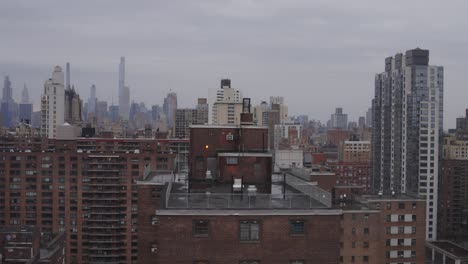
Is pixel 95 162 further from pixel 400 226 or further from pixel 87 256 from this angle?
pixel 400 226

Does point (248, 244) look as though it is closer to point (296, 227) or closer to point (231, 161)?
point (296, 227)

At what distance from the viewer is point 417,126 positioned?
348 feet

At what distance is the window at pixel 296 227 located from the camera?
20094 millimetres

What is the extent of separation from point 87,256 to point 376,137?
65000 millimetres

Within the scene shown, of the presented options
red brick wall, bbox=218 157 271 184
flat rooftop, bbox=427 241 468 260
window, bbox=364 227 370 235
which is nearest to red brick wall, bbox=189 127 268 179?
red brick wall, bbox=218 157 271 184

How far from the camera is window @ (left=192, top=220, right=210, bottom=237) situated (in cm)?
1978

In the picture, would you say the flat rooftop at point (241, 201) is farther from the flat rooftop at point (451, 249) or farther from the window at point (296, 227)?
the flat rooftop at point (451, 249)

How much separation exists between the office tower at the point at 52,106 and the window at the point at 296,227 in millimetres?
160786

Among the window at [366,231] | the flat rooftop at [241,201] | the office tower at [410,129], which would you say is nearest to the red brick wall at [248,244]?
the flat rooftop at [241,201]

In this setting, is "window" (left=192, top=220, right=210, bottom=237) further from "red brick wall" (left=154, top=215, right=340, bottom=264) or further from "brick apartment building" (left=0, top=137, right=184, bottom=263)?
"brick apartment building" (left=0, top=137, right=184, bottom=263)

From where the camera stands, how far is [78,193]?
→ 3263 inches

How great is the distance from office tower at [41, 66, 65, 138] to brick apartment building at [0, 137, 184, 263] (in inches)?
3610

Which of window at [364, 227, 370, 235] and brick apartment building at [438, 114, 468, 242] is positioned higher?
window at [364, 227, 370, 235]

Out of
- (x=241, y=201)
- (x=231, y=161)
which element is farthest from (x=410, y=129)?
(x=241, y=201)
